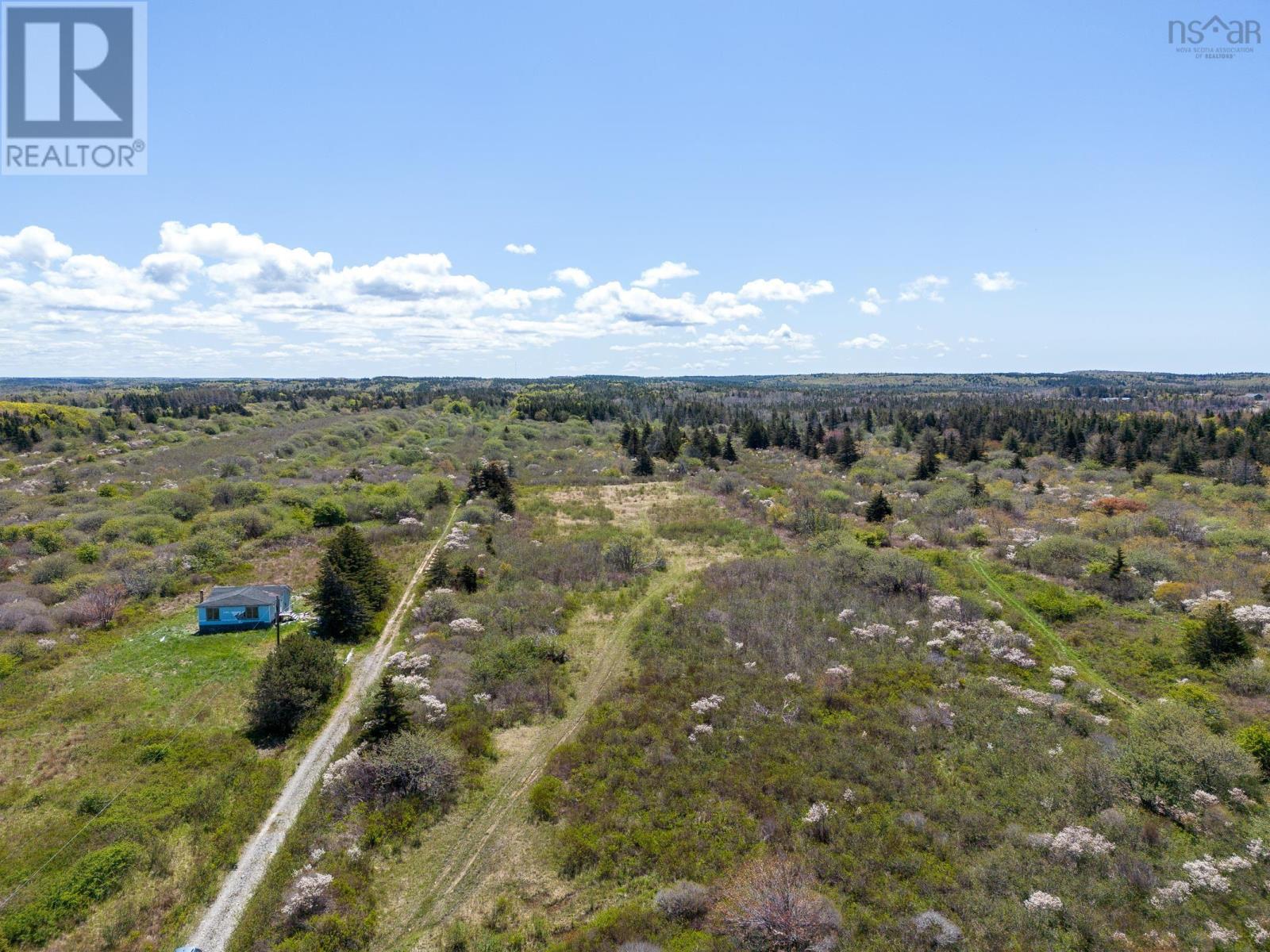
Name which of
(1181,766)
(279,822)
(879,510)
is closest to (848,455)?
(879,510)

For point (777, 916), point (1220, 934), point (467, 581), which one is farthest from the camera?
point (467, 581)

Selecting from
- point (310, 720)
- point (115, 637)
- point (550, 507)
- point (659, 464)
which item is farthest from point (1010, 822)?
point (659, 464)

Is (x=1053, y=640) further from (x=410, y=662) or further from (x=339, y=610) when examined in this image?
(x=339, y=610)

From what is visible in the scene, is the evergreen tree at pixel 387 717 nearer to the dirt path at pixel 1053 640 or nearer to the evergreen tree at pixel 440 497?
the dirt path at pixel 1053 640

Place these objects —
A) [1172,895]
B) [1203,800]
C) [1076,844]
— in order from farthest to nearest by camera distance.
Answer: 1. [1203,800]
2. [1076,844]
3. [1172,895]

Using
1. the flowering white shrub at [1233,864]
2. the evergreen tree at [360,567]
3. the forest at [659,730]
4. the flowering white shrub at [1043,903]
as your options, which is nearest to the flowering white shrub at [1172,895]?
the forest at [659,730]

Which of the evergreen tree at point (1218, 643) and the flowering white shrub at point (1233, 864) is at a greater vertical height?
the evergreen tree at point (1218, 643)

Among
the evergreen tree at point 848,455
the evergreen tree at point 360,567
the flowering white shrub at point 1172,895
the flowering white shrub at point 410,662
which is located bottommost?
the flowering white shrub at point 410,662

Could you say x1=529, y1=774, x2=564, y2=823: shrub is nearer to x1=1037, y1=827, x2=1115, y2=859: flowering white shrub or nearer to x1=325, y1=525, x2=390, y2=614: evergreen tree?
x1=1037, y1=827, x2=1115, y2=859: flowering white shrub
